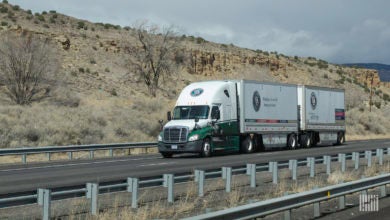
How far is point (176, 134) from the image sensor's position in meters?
27.9

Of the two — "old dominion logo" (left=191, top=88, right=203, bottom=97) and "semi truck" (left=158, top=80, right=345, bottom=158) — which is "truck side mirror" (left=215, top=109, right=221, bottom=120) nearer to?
"semi truck" (left=158, top=80, right=345, bottom=158)

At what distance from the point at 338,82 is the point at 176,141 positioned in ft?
261

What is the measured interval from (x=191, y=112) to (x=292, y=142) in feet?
30.6

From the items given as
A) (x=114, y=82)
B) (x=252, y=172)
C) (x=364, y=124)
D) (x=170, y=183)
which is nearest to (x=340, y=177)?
(x=252, y=172)

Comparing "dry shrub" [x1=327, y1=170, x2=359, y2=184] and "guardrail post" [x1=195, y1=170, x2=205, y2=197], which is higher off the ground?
"guardrail post" [x1=195, y1=170, x2=205, y2=197]

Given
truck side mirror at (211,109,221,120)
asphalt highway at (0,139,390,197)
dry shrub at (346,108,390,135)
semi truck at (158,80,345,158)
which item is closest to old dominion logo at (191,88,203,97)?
semi truck at (158,80,345,158)

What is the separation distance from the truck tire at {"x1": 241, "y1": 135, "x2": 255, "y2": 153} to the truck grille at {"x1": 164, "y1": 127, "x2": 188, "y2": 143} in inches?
187

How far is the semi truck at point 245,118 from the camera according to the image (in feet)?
92.4

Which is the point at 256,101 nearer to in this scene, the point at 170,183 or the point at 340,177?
the point at 340,177

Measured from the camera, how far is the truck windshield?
93.7 ft

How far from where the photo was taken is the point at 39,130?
112ft

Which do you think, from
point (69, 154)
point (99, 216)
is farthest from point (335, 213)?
point (69, 154)

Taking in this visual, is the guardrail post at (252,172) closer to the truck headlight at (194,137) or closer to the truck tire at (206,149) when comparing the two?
the truck headlight at (194,137)

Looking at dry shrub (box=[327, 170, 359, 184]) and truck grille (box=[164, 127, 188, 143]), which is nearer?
dry shrub (box=[327, 170, 359, 184])
